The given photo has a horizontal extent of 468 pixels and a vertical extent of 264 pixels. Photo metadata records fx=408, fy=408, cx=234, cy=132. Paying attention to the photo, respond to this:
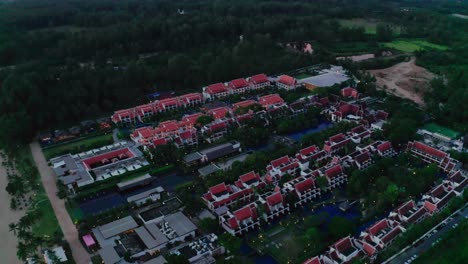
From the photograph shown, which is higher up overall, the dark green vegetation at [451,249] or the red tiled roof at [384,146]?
the red tiled roof at [384,146]

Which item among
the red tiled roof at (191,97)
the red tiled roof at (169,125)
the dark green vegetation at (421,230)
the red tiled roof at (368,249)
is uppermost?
the red tiled roof at (191,97)

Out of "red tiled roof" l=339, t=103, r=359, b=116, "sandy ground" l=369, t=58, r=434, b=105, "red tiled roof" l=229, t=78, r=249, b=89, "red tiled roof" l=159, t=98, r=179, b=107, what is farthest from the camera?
"red tiled roof" l=229, t=78, r=249, b=89

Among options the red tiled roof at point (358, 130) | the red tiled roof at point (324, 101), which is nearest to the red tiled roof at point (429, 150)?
the red tiled roof at point (358, 130)

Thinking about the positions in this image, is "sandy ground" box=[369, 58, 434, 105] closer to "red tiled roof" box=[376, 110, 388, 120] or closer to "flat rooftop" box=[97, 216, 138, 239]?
"red tiled roof" box=[376, 110, 388, 120]

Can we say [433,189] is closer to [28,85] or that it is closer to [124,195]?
[124,195]

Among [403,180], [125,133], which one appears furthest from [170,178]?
[403,180]

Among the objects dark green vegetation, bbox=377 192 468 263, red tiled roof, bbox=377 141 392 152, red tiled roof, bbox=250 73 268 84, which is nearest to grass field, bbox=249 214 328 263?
dark green vegetation, bbox=377 192 468 263

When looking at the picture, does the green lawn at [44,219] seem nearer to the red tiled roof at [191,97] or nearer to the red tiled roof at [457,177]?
the red tiled roof at [191,97]
